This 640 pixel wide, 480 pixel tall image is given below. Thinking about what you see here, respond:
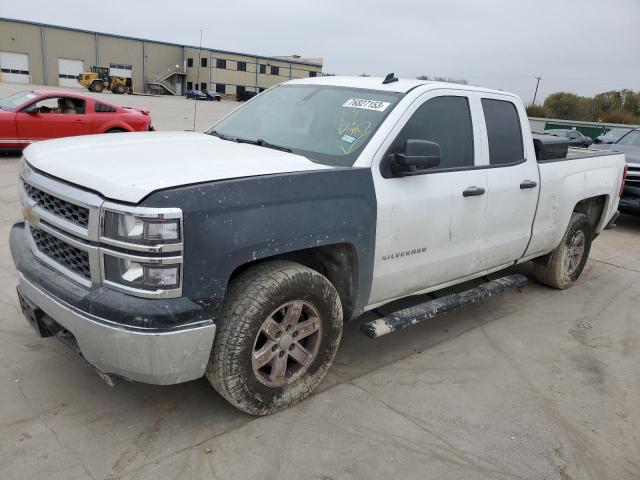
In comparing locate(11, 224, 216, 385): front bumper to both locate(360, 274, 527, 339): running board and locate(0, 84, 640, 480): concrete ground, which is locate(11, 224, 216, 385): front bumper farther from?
locate(360, 274, 527, 339): running board

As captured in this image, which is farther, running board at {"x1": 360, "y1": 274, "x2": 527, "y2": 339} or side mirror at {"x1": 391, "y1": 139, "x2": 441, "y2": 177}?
running board at {"x1": 360, "y1": 274, "x2": 527, "y2": 339}

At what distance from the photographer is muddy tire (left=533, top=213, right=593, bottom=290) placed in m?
5.58

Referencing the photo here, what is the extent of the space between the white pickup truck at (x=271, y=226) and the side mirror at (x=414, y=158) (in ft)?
0.04

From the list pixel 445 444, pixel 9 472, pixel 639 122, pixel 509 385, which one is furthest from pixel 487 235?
pixel 639 122

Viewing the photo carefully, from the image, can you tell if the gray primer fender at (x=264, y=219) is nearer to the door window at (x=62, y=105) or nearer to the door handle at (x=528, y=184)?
the door handle at (x=528, y=184)

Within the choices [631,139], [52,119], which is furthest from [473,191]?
[52,119]

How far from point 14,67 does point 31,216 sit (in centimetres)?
6321

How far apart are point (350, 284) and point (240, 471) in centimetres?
126

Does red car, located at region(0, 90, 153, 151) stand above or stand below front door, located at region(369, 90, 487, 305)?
below

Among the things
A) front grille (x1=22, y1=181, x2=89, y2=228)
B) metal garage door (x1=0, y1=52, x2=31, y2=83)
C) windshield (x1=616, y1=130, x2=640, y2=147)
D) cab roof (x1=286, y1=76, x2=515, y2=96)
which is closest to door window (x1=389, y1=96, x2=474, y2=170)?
cab roof (x1=286, y1=76, x2=515, y2=96)

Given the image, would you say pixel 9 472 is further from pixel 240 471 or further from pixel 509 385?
pixel 509 385

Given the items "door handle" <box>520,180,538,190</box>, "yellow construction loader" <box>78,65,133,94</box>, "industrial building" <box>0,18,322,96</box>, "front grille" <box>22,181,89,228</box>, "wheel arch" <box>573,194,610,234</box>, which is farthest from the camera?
"industrial building" <box>0,18,322,96</box>

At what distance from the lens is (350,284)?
339 cm

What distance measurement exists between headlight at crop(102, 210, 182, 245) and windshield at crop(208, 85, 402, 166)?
1190 millimetres
